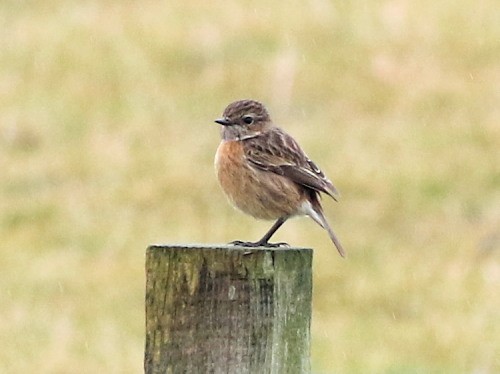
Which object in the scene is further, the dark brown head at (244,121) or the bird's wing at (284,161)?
the dark brown head at (244,121)

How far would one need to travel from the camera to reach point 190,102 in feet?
58.6

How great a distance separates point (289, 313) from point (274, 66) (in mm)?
14335

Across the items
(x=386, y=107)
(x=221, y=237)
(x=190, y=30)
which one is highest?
(x=190, y=30)

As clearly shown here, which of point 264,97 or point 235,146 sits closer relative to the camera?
point 235,146

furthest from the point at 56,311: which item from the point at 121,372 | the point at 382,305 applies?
the point at 382,305

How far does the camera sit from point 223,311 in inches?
164

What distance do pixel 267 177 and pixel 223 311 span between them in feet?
9.65

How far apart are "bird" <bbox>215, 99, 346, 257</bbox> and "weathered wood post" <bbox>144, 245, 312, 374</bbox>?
2.55m

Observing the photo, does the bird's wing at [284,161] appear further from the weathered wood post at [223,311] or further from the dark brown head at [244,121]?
the weathered wood post at [223,311]

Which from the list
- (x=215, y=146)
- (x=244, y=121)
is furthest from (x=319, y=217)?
(x=215, y=146)

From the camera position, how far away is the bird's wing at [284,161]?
7125 mm

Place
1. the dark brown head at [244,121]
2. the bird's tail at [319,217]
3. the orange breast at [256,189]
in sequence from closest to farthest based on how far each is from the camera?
the orange breast at [256,189]
the bird's tail at [319,217]
the dark brown head at [244,121]

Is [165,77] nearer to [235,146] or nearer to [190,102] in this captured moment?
[190,102]

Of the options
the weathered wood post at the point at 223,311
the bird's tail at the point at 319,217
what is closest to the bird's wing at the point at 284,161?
the bird's tail at the point at 319,217
